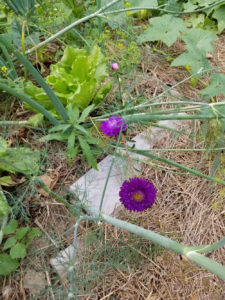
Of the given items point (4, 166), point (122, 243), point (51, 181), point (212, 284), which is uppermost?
point (4, 166)

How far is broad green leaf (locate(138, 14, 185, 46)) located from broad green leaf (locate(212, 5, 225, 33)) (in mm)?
411

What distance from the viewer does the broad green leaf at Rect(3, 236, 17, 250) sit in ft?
3.90

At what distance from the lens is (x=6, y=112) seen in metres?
1.57

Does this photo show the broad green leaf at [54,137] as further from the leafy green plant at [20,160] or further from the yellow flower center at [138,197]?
the yellow flower center at [138,197]

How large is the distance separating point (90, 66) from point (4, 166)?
2.22 ft

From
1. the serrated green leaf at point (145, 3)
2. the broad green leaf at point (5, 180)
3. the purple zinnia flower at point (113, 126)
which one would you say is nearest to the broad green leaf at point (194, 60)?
the serrated green leaf at point (145, 3)

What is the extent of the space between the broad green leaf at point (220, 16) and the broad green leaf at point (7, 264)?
1972 millimetres

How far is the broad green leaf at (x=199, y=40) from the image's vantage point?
5.08ft

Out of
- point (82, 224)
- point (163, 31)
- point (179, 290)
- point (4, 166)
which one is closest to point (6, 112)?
point (4, 166)

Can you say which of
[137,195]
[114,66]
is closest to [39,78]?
[114,66]

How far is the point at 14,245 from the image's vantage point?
120 centimetres

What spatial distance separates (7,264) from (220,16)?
6.76 feet

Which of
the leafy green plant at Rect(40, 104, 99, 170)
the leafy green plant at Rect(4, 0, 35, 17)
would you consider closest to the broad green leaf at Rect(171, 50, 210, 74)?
the leafy green plant at Rect(40, 104, 99, 170)

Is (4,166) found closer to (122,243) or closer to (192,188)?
(122,243)
